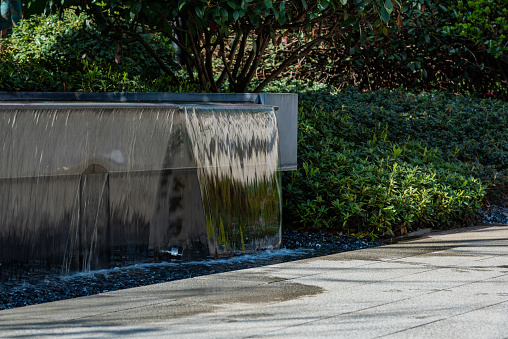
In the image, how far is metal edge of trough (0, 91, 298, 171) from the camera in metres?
7.82

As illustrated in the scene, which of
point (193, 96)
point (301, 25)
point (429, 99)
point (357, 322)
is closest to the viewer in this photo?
point (357, 322)

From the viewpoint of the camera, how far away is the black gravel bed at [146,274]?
17.1ft

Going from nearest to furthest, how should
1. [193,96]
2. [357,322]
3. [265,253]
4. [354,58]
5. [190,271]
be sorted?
[357,322] < [190,271] < [265,253] < [193,96] < [354,58]

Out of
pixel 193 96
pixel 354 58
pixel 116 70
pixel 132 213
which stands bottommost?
pixel 132 213

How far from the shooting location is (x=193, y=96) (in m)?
7.91

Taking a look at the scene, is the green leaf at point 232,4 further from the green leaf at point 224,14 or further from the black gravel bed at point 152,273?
the black gravel bed at point 152,273

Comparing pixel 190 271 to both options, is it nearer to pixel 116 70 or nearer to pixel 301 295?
pixel 301 295

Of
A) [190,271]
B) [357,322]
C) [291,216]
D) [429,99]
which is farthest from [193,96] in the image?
[429,99]

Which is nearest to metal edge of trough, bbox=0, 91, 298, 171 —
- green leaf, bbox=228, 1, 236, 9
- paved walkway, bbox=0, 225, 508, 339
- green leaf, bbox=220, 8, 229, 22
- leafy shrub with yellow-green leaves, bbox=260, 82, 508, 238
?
leafy shrub with yellow-green leaves, bbox=260, 82, 508, 238

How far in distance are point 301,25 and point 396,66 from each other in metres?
4.88

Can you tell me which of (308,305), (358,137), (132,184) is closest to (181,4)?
(132,184)

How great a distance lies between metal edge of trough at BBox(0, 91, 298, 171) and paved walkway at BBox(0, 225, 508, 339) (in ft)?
6.56

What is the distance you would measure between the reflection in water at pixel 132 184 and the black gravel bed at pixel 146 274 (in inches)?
5.4

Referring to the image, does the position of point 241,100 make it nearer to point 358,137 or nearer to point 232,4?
point 232,4
